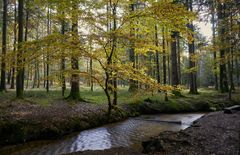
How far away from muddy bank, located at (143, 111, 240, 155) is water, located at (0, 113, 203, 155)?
164cm

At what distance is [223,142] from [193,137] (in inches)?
40.3

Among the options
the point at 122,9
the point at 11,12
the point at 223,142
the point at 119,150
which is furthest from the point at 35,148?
the point at 11,12

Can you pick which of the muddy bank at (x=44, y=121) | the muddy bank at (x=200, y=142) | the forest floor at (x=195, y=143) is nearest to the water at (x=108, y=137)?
the muddy bank at (x=44, y=121)

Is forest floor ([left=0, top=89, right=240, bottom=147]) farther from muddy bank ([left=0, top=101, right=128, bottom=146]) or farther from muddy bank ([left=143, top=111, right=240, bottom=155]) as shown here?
muddy bank ([left=143, top=111, right=240, bottom=155])

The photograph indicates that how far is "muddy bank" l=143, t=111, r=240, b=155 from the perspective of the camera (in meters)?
6.73

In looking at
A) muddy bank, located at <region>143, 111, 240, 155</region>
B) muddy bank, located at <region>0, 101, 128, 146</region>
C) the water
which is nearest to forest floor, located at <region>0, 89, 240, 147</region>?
muddy bank, located at <region>0, 101, 128, 146</region>

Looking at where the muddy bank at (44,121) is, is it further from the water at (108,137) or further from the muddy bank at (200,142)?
the muddy bank at (200,142)

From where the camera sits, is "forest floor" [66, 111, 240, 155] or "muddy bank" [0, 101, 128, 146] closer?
"forest floor" [66, 111, 240, 155]

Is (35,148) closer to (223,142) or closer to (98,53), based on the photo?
(98,53)

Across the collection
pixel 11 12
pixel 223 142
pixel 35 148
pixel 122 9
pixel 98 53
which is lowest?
pixel 35 148

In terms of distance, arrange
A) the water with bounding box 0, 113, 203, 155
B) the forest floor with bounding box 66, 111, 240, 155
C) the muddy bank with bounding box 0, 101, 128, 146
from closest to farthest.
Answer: the forest floor with bounding box 66, 111, 240, 155 < the water with bounding box 0, 113, 203, 155 < the muddy bank with bounding box 0, 101, 128, 146

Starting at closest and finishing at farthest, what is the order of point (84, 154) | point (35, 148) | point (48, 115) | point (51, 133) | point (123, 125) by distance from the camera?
1. point (84, 154)
2. point (35, 148)
3. point (51, 133)
4. point (48, 115)
5. point (123, 125)

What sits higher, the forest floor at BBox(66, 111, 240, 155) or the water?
the forest floor at BBox(66, 111, 240, 155)

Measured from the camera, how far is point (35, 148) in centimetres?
897
